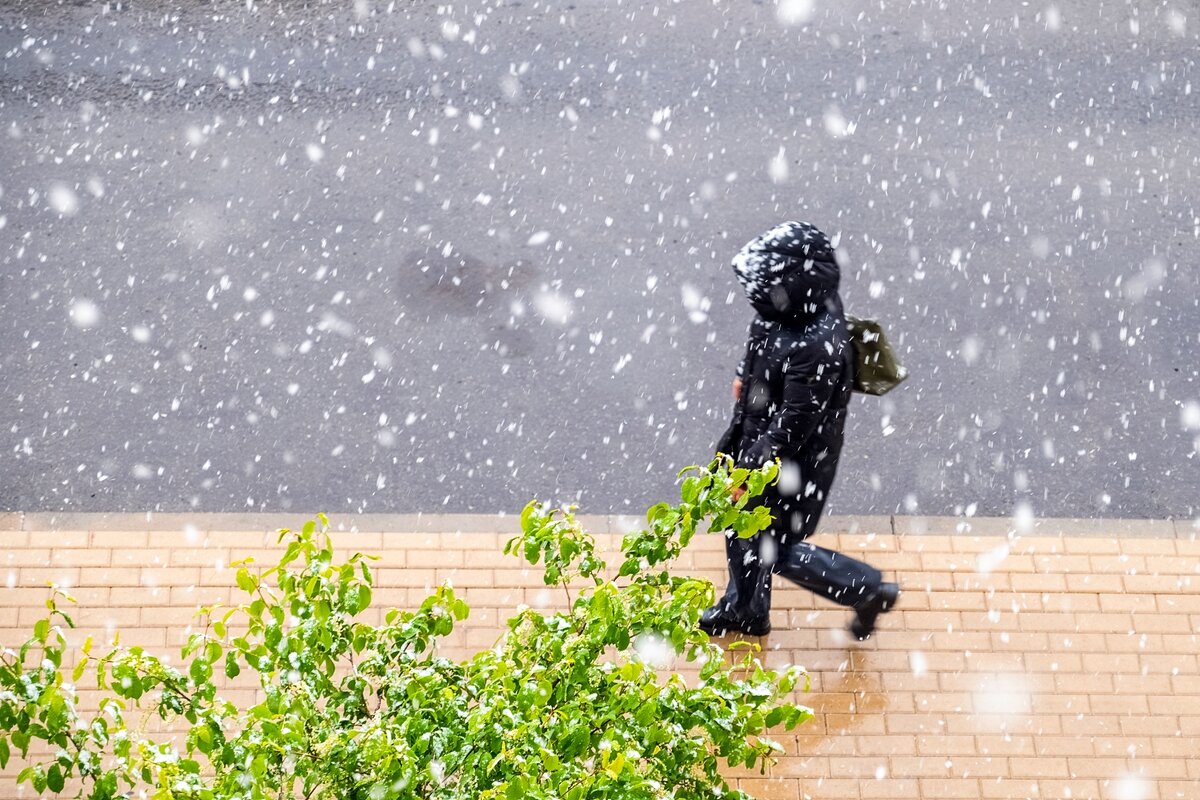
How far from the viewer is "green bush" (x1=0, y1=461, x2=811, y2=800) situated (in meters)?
2.71

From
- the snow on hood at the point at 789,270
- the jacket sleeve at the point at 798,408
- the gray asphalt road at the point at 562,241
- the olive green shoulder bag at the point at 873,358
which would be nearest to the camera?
the snow on hood at the point at 789,270

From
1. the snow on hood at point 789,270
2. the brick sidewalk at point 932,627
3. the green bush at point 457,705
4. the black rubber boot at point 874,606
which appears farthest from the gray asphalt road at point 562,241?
the green bush at point 457,705

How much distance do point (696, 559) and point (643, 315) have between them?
185 centimetres

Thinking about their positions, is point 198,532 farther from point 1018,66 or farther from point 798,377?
point 1018,66

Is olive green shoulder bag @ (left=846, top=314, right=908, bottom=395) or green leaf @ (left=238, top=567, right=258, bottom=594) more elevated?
olive green shoulder bag @ (left=846, top=314, right=908, bottom=395)

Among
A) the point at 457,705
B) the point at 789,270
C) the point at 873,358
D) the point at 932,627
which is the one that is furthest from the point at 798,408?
the point at 457,705

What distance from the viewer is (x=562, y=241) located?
322 inches

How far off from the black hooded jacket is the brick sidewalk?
3.42ft

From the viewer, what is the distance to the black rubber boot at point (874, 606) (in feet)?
19.4

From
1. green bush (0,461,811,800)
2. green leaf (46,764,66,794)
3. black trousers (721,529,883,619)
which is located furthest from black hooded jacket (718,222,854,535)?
green leaf (46,764,66,794)

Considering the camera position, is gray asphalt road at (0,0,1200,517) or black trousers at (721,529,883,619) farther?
gray asphalt road at (0,0,1200,517)

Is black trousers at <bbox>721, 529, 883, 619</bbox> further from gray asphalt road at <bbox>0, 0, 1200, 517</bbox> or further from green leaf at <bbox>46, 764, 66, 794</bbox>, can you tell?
green leaf at <bbox>46, 764, 66, 794</bbox>

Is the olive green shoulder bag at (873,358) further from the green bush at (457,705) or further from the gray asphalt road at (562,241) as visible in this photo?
the green bush at (457,705)

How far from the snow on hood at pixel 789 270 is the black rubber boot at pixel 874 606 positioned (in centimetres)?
152
